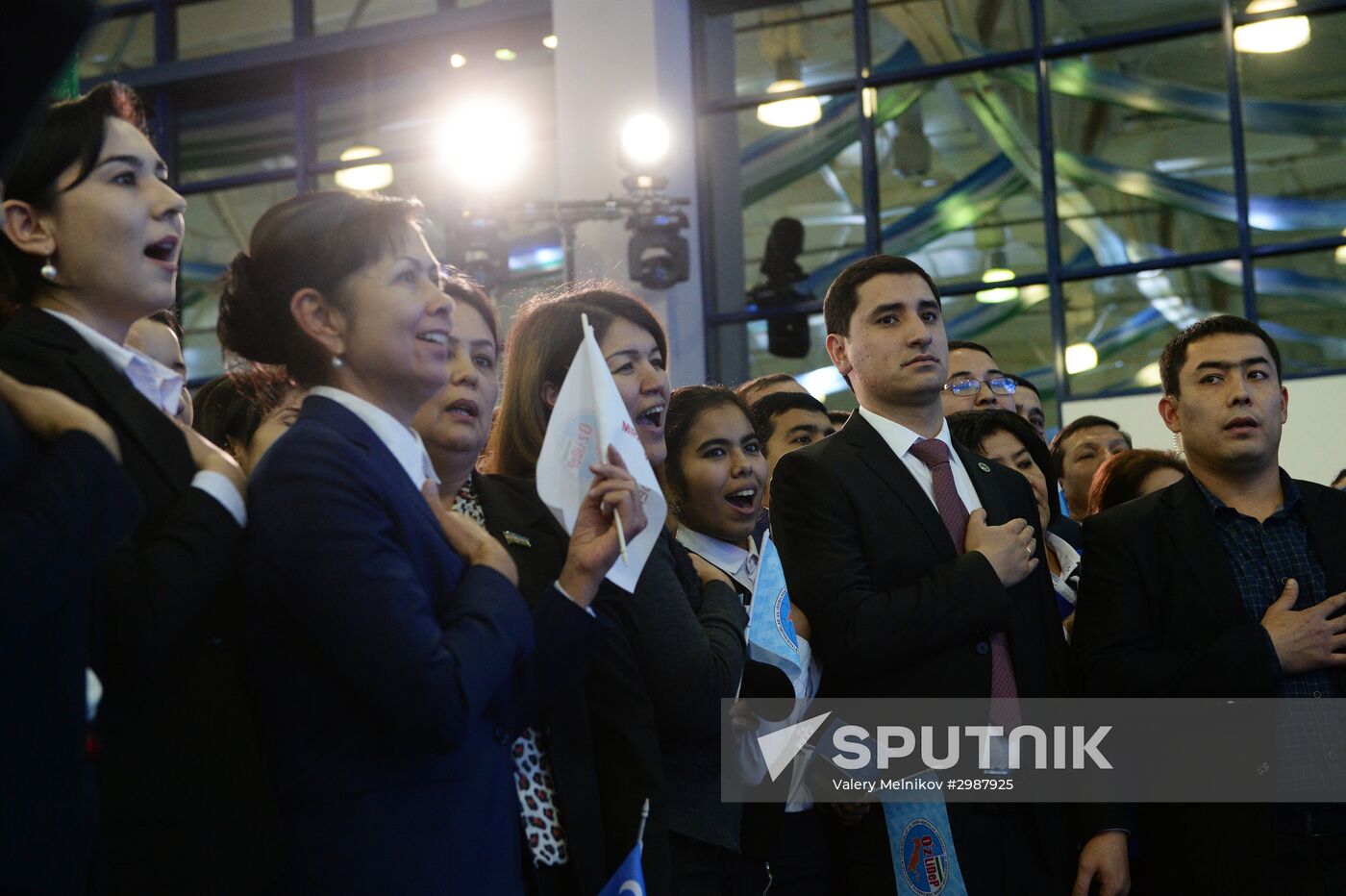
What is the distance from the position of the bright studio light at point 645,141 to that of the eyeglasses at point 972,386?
4.40 meters

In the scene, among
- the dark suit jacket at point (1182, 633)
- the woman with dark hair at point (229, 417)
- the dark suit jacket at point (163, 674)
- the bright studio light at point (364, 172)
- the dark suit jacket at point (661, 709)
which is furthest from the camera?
the bright studio light at point (364, 172)

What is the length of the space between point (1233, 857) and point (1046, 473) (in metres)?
1.34

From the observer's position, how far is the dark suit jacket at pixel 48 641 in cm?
149

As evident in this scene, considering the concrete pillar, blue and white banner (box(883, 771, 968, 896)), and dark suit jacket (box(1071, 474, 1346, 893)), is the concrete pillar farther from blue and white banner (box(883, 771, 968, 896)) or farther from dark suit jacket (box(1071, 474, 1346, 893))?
blue and white banner (box(883, 771, 968, 896))

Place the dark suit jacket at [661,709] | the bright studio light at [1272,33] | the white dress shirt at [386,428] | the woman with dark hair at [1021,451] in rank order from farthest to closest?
the bright studio light at [1272,33] → the woman with dark hair at [1021,451] → the dark suit jacket at [661,709] → the white dress shirt at [386,428]

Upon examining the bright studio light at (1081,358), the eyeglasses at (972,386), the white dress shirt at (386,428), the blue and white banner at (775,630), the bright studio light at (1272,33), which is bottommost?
the blue and white banner at (775,630)

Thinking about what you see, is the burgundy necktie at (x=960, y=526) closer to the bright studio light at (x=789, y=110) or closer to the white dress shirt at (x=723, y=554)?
the white dress shirt at (x=723, y=554)

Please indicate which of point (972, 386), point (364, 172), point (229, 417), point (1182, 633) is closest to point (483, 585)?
point (229, 417)

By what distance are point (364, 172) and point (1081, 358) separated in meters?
5.72

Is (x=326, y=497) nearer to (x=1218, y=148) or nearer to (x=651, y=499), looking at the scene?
(x=651, y=499)

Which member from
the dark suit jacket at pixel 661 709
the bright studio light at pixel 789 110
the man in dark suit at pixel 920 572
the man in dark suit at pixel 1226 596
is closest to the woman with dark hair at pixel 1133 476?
the man in dark suit at pixel 1226 596

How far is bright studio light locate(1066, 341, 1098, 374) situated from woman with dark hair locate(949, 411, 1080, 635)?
16.3ft

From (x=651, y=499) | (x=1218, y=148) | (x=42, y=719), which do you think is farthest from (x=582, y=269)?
(x=42, y=719)
